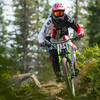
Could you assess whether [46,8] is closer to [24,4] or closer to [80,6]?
[24,4]

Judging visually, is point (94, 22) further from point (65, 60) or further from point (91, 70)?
point (65, 60)

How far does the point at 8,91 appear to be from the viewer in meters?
0.94

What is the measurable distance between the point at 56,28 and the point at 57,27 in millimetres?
56

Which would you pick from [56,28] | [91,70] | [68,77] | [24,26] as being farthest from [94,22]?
[68,77]

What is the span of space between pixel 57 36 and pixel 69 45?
57 cm

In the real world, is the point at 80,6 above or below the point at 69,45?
above

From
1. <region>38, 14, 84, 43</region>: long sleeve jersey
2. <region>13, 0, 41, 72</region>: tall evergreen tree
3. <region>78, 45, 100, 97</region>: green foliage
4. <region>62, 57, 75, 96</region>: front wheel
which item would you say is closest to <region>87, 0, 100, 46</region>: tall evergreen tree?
<region>13, 0, 41, 72</region>: tall evergreen tree

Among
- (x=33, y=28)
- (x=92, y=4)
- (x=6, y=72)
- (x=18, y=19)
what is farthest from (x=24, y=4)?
(x=6, y=72)

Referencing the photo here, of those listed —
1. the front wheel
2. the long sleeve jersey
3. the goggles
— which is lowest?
the front wheel

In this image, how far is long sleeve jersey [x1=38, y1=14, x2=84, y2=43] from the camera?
4906 mm

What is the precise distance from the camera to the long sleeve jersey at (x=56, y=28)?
16.1ft

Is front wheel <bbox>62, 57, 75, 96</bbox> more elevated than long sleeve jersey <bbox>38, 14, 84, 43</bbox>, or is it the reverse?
long sleeve jersey <bbox>38, 14, 84, 43</bbox>

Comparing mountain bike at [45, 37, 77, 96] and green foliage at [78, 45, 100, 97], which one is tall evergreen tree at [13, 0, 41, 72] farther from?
mountain bike at [45, 37, 77, 96]

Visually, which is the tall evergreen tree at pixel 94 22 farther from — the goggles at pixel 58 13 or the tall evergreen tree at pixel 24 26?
the goggles at pixel 58 13
